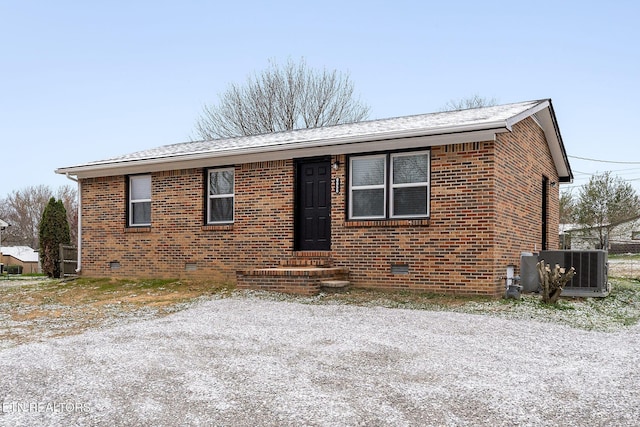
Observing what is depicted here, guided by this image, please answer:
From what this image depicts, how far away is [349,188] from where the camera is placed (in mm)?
12047

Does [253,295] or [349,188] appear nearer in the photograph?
[253,295]

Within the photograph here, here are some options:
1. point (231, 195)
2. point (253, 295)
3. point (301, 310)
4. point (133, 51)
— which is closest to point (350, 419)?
point (301, 310)

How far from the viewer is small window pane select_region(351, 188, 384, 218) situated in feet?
38.6

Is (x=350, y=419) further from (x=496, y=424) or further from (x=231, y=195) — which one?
(x=231, y=195)

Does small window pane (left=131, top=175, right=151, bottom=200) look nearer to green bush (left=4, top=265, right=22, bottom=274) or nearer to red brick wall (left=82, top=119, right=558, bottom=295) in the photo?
red brick wall (left=82, top=119, right=558, bottom=295)

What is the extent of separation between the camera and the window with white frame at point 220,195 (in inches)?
Result: 539

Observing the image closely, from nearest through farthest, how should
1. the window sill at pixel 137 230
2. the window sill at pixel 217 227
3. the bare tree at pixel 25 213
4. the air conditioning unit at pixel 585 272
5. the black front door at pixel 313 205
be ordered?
the air conditioning unit at pixel 585 272 < the black front door at pixel 313 205 < the window sill at pixel 217 227 < the window sill at pixel 137 230 < the bare tree at pixel 25 213

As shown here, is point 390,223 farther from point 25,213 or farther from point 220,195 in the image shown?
point 25,213

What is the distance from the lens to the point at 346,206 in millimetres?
12016

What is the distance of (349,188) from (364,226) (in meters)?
0.91

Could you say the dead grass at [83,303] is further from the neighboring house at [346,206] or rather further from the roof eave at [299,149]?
the roof eave at [299,149]

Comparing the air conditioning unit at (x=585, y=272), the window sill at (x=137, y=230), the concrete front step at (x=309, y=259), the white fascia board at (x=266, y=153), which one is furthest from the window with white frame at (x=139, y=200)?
the air conditioning unit at (x=585, y=272)

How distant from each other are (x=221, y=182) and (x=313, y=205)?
104 inches

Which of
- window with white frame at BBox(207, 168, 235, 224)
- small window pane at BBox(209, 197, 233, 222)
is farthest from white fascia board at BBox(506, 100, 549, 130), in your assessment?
small window pane at BBox(209, 197, 233, 222)
